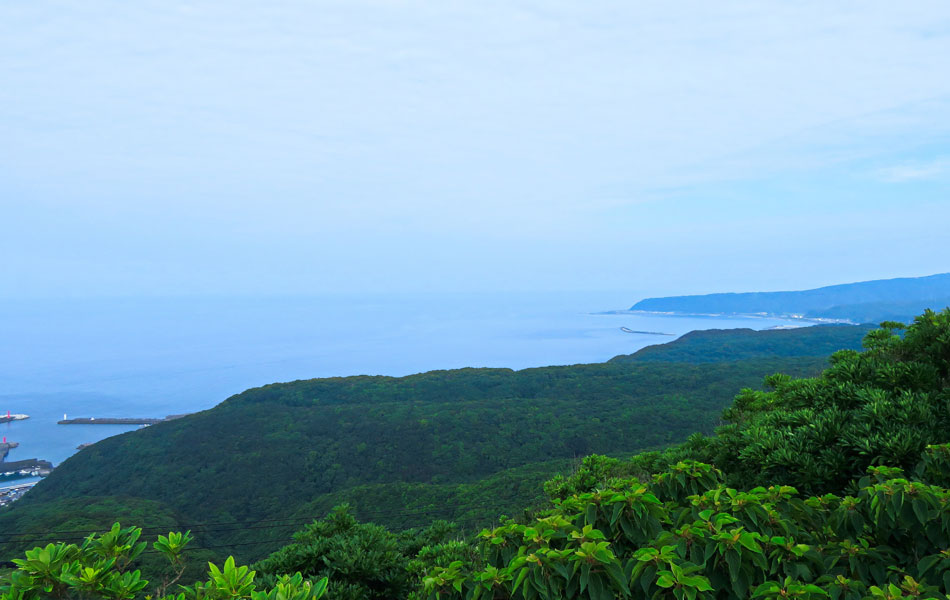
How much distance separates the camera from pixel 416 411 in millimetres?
51000

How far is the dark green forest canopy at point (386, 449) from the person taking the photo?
32156 millimetres

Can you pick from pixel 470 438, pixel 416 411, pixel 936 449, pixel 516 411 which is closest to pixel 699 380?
pixel 516 411

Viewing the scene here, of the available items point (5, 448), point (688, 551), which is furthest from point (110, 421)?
point (688, 551)

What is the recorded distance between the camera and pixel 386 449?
43.7 m

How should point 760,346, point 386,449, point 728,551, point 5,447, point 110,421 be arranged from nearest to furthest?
1. point 728,551
2. point 386,449
3. point 5,447
4. point 110,421
5. point 760,346

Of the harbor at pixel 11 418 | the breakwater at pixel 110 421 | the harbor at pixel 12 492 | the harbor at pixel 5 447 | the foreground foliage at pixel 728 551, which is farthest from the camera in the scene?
the harbor at pixel 11 418

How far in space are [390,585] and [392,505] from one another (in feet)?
85.6

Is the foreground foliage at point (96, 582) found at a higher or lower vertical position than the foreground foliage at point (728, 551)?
higher

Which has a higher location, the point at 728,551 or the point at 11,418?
the point at 728,551

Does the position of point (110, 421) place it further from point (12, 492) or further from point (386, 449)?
point (386, 449)

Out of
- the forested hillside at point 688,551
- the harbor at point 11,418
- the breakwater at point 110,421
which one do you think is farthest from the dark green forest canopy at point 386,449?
the harbor at point 11,418

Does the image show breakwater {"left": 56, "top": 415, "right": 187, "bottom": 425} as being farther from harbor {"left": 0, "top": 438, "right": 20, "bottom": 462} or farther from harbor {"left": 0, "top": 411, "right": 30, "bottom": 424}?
harbor {"left": 0, "top": 438, "right": 20, "bottom": 462}

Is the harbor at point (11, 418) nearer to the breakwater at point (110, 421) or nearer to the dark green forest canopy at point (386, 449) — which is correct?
the breakwater at point (110, 421)

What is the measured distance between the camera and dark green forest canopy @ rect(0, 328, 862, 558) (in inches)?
1266
